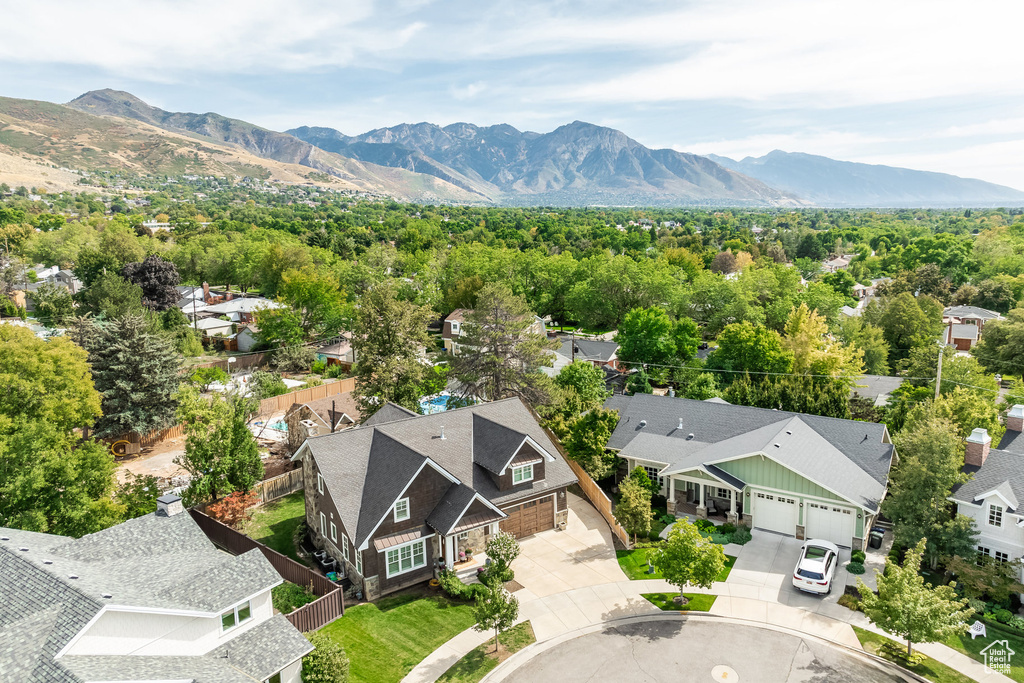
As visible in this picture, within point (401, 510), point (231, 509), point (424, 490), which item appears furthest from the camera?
point (231, 509)

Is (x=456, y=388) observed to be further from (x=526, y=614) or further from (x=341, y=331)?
(x=341, y=331)

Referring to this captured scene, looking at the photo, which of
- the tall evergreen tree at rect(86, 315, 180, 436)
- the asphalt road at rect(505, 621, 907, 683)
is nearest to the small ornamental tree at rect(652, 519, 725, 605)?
the asphalt road at rect(505, 621, 907, 683)

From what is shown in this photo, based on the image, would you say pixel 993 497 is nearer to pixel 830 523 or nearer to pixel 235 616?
pixel 830 523

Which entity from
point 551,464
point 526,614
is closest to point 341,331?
point 551,464

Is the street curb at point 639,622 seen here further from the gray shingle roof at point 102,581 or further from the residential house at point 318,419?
the residential house at point 318,419

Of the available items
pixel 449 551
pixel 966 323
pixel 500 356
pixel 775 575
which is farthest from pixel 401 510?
pixel 966 323

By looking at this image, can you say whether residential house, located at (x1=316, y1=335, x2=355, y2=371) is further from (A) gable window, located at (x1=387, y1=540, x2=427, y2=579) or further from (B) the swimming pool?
(A) gable window, located at (x1=387, y1=540, x2=427, y2=579)
